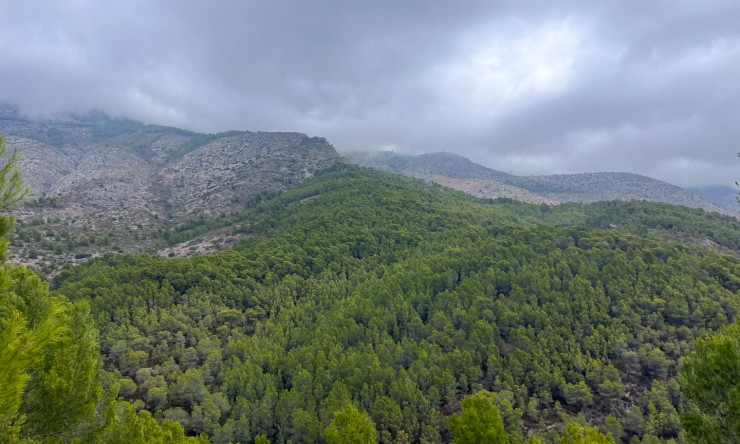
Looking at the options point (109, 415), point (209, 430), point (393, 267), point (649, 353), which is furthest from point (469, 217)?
point (109, 415)

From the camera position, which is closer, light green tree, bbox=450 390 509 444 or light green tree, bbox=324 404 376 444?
light green tree, bbox=450 390 509 444

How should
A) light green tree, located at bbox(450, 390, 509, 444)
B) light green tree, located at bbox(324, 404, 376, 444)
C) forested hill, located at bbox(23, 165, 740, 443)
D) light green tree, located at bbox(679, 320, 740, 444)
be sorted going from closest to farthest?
light green tree, located at bbox(679, 320, 740, 444) < light green tree, located at bbox(450, 390, 509, 444) < light green tree, located at bbox(324, 404, 376, 444) < forested hill, located at bbox(23, 165, 740, 443)

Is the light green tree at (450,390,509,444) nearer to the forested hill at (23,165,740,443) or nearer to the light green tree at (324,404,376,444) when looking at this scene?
the forested hill at (23,165,740,443)

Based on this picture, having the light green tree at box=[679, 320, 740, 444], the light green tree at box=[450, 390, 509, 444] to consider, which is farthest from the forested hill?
the light green tree at box=[679, 320, 740, 444]

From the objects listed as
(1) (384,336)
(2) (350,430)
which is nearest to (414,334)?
(1) (384,336)

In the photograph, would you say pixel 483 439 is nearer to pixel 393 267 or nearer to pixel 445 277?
pixel 445 277

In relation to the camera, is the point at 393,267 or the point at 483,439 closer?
the point at 483,439

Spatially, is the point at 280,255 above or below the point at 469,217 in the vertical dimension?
below

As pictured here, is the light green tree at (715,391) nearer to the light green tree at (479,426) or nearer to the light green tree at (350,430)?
the light green tree at (479,426)

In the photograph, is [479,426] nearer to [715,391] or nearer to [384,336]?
[715,391]
